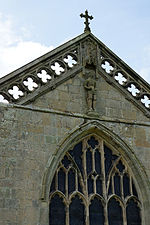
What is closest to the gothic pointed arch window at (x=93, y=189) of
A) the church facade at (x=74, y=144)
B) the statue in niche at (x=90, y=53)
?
the church facade at (x=74, y=144)

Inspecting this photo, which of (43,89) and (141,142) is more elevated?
(43,89)

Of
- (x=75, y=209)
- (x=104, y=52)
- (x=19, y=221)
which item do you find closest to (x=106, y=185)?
(x=75, y=209)

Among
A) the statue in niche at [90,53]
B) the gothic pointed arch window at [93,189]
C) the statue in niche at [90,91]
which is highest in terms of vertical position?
the statue in niche at [90,53]

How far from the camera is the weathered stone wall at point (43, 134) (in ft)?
36.3

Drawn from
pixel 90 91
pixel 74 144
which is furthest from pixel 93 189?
pixel 90 91

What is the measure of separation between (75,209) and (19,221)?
1674 millimetres

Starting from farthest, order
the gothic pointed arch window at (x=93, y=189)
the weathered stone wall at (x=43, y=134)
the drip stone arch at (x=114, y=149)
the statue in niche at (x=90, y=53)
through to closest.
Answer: the statue in niche at (x=90, y=53) → the drip stone arch at (x=114, y=149) → the gothic pointed arch window at (x=93, y=189) → the weathered stone wall at (x=43, y=134)

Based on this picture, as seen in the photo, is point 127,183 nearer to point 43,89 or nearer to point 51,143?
point 51,143

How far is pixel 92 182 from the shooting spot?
40.3ft

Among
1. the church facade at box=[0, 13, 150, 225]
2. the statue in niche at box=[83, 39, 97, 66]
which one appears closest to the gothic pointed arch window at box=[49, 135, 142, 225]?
the church facade at box=[0, 13, 150, 225]

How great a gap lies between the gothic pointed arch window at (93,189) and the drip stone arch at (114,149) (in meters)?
0.12

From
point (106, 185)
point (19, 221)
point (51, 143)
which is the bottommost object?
point (19, 221)

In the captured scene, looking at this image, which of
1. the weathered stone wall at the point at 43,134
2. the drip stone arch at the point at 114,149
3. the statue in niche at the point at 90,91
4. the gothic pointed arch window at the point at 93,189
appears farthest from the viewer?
the statue in niche at the point at 90,91

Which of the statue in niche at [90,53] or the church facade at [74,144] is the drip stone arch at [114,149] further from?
the statue in niche at [90,53]
